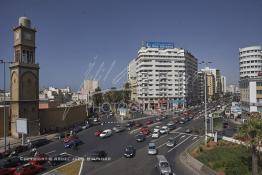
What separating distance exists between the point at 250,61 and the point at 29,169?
14176 centimetres

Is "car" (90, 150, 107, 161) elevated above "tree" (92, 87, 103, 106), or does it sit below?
below

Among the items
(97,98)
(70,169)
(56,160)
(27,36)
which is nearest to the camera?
(70,169)

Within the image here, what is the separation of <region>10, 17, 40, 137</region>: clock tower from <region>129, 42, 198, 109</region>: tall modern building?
95.2 m

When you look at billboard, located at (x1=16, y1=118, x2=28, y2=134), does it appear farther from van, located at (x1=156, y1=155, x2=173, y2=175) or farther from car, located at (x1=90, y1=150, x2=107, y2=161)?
van, located at (x1=156, y1=155, x2=173, y2=175)

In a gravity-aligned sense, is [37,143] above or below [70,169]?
above

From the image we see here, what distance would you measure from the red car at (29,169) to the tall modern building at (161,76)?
119336mm

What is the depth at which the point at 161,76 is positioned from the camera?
15575 cm

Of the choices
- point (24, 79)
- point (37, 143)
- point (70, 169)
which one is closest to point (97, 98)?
point (24, 79)

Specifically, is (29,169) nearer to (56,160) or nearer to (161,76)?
(56,160)

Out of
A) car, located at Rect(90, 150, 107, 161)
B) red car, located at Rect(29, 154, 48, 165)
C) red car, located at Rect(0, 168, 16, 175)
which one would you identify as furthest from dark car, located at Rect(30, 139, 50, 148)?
red car, located at Rect(0, 168, 16, 175)

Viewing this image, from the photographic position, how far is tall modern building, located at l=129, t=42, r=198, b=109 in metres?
155

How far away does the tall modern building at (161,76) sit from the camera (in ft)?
507

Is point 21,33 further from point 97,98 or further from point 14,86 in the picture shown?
point 97,98

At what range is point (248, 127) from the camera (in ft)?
106
